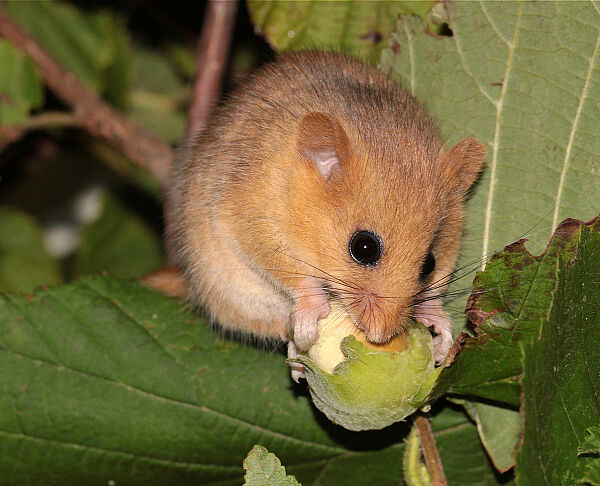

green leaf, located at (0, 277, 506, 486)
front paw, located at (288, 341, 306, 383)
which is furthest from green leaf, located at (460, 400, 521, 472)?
front paw, located at (288, 341, 306, 383)

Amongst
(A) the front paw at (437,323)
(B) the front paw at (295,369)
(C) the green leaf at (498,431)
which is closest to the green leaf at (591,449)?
(C) the green leaf at (498,431)

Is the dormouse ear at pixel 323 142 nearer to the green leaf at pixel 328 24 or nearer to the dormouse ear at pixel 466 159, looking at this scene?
the dormouse ear at pixel 466 159

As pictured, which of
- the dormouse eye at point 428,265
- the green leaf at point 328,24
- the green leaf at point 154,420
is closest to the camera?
the dormouse eye at point 428,265

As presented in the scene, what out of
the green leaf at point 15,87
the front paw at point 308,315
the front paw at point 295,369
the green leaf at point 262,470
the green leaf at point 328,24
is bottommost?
the green leaf at point 262,470

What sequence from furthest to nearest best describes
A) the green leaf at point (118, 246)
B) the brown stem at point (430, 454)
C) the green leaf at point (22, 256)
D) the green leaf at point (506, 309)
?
the green leaf at point (118, 246)
the green leaf at point (22, 256)
the brown stem at point (430, 454)
the green leaf at point (506, 309)

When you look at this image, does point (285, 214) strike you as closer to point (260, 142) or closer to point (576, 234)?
point (260, 142)

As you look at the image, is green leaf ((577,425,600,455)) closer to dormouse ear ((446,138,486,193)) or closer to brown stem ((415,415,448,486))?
brown stem ((415,415,448,486))
